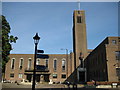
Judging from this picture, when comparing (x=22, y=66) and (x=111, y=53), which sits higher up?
(x=111, y=53)

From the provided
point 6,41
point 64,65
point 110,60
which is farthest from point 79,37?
point 6,41

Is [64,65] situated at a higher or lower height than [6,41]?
lower

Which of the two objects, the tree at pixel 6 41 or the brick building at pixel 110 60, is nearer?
the tree at pixel 6 41

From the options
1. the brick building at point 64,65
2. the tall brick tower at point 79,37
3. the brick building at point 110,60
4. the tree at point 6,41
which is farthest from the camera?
the tall brick tower at point 79,37

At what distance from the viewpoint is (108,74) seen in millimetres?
35094

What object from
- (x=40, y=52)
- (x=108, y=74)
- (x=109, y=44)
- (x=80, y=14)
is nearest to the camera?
(x=40, y=52)

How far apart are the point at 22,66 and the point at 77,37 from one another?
25689mm

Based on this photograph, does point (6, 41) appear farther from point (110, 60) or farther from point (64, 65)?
point (64, 65)

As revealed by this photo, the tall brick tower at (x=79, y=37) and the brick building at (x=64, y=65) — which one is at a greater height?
the tall brick tower at (x=79, y=37)

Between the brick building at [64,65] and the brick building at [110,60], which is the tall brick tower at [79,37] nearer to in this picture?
the brick building at [64,65]

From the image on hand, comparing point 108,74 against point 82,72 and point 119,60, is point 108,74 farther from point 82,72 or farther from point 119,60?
point 82,72


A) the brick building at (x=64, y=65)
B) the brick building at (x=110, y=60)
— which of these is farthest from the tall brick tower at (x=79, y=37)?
the brick building at (x=110, y=60)

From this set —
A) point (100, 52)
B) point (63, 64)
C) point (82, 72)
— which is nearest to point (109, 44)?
point (100, 52)

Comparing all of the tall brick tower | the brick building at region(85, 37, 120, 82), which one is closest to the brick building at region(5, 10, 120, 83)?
the tall brick tower
